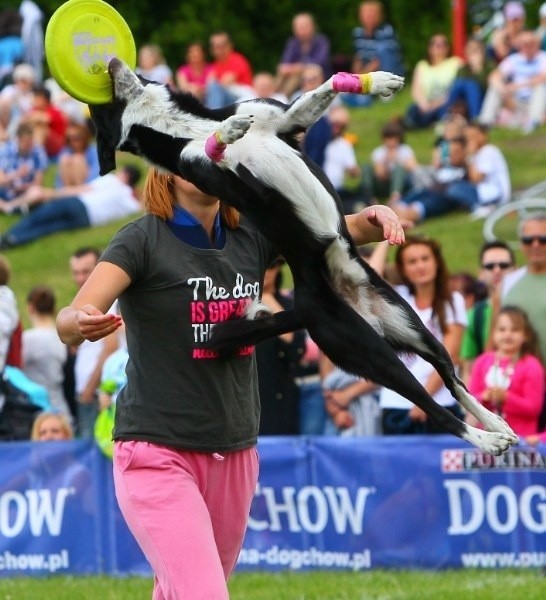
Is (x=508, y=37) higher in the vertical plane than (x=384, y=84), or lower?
higher

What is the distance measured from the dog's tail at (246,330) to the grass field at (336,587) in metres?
2.51

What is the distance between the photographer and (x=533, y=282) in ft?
27.3

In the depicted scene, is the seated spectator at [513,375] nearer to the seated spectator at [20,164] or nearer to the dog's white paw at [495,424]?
the dog's white paw at [495,424]

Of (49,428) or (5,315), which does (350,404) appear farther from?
(5,315)

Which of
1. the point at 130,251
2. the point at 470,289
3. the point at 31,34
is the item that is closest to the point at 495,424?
the point at 130,251

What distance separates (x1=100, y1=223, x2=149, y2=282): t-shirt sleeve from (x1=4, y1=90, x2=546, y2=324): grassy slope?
30.6 ft

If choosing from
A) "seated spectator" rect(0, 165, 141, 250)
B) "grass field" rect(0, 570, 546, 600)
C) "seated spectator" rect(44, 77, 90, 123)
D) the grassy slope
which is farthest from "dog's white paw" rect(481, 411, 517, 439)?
"seated spectator" rect(44, 77, 90, 123)

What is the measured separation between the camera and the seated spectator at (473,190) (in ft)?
44.7

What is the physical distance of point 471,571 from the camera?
7520 millimetres

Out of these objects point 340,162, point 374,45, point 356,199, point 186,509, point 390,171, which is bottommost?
point 186,509

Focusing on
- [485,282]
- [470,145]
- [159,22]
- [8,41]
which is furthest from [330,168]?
[159,22]

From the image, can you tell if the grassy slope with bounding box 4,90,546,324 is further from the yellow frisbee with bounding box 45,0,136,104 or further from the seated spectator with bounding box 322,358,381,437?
the yellow frisbee with bounding box 45,0,136,104

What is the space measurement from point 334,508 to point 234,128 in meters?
4.27

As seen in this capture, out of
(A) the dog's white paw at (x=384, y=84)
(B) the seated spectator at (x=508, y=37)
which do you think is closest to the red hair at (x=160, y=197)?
(A) the dog's white paw at (x=384, y=84)
